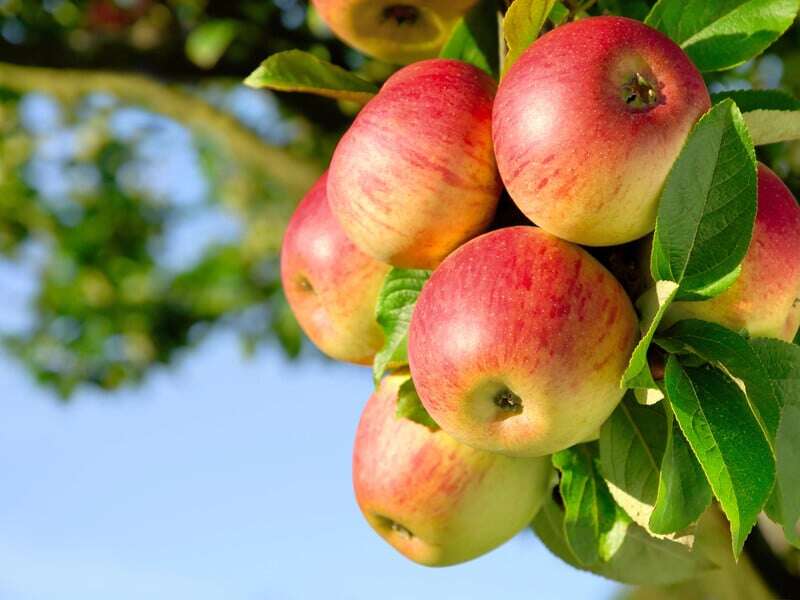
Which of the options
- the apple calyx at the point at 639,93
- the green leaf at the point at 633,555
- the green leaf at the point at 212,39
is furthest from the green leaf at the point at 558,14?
the green leaf at the point at 212,39

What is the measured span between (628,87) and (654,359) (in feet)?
0.70

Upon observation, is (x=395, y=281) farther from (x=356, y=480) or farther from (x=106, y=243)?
(x=106, y=243)

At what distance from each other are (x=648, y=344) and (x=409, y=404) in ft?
0.89

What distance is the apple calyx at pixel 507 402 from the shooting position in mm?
857

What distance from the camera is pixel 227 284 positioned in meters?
3.40

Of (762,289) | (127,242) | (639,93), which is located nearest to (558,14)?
(639,93)

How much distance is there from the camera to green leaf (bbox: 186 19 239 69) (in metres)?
1.77

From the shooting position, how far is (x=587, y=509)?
1.01 m

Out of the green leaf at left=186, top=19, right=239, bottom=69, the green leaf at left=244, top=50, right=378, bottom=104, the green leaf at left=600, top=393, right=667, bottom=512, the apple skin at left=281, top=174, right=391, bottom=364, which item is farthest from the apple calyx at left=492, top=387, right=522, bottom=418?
the green leaf at left=186, top=19, right=239, bottom=69

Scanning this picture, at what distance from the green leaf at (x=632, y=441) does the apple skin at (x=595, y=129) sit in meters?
0.17

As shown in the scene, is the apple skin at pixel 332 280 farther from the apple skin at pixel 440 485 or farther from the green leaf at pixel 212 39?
the green leaf at pixel 212 39

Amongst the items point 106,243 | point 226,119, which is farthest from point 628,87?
point 106,243

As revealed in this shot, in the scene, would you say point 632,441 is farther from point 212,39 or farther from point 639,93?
point 212,39

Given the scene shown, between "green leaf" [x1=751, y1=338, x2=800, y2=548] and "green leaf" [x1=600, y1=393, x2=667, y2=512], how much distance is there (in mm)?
111
